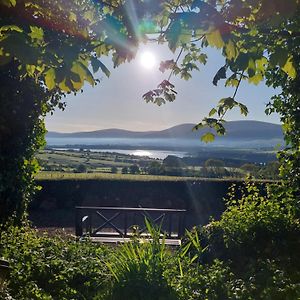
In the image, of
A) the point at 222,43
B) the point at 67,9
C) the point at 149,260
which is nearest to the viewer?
the point at 222,43

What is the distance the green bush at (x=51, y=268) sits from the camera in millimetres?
4352

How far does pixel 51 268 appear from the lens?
4.88 metres

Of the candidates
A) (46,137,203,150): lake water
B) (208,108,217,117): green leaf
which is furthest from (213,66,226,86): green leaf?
(46,137,203,150): lake water

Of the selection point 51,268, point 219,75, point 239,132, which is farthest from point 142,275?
point 239,132

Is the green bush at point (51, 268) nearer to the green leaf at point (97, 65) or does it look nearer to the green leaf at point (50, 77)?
the green leaf at point (50, 77)

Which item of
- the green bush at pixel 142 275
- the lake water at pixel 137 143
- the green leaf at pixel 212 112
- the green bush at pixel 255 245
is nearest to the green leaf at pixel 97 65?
the green leaf at pixel 212 112

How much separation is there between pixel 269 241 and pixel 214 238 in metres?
0.82

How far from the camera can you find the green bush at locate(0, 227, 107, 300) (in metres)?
4.35

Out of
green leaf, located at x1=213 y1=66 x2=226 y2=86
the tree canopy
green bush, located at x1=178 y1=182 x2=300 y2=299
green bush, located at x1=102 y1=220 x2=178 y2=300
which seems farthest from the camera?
green bush, located at x1=178 y1=182 x2=300 y2=299

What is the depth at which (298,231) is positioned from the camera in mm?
6242

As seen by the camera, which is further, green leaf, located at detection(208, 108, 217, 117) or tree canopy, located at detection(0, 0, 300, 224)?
green leaf, located at detection(208, 108, 217, 117)

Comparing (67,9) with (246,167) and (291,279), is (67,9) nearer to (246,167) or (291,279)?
(291,279)

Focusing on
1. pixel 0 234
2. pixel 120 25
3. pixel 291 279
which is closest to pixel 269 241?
pixel 291 279

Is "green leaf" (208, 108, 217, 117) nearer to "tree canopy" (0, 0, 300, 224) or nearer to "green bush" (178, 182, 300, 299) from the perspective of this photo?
"tree canopy" (0, 0, 300, 224)
